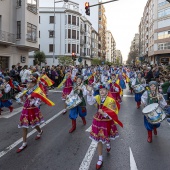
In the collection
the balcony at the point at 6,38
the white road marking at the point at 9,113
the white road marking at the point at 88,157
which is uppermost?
the balcony at the point at 6,38

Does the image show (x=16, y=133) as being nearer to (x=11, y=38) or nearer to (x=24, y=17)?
(x=11, y=38)

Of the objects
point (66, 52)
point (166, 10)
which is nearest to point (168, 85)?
point (66, 52)

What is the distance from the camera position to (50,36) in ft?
161

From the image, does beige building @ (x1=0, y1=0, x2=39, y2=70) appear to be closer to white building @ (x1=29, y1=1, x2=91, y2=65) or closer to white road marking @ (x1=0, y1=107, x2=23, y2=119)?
white road marking @ (x1=0, y1=107, x2=23, y2=119)

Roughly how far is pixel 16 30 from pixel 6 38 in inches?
96.7

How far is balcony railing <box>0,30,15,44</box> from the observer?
2078 cm

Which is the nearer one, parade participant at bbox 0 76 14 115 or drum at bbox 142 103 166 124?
drum at bbox 142 103 166 124

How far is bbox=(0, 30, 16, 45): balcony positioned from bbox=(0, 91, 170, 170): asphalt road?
14730mm

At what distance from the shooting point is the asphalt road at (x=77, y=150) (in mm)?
4715

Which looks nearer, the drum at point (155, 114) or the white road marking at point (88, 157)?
the white road marking at point (88, 157)

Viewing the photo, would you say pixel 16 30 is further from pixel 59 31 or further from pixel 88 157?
pixel 59 31

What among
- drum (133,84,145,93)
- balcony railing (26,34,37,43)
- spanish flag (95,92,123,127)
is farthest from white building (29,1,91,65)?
spanish flag (95,92,123,127)

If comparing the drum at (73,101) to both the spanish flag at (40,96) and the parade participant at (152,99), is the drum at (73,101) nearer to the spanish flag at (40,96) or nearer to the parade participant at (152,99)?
the spanish flag at (40,96)

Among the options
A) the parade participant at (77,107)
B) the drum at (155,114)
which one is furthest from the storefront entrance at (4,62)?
the drum at (155,114)
